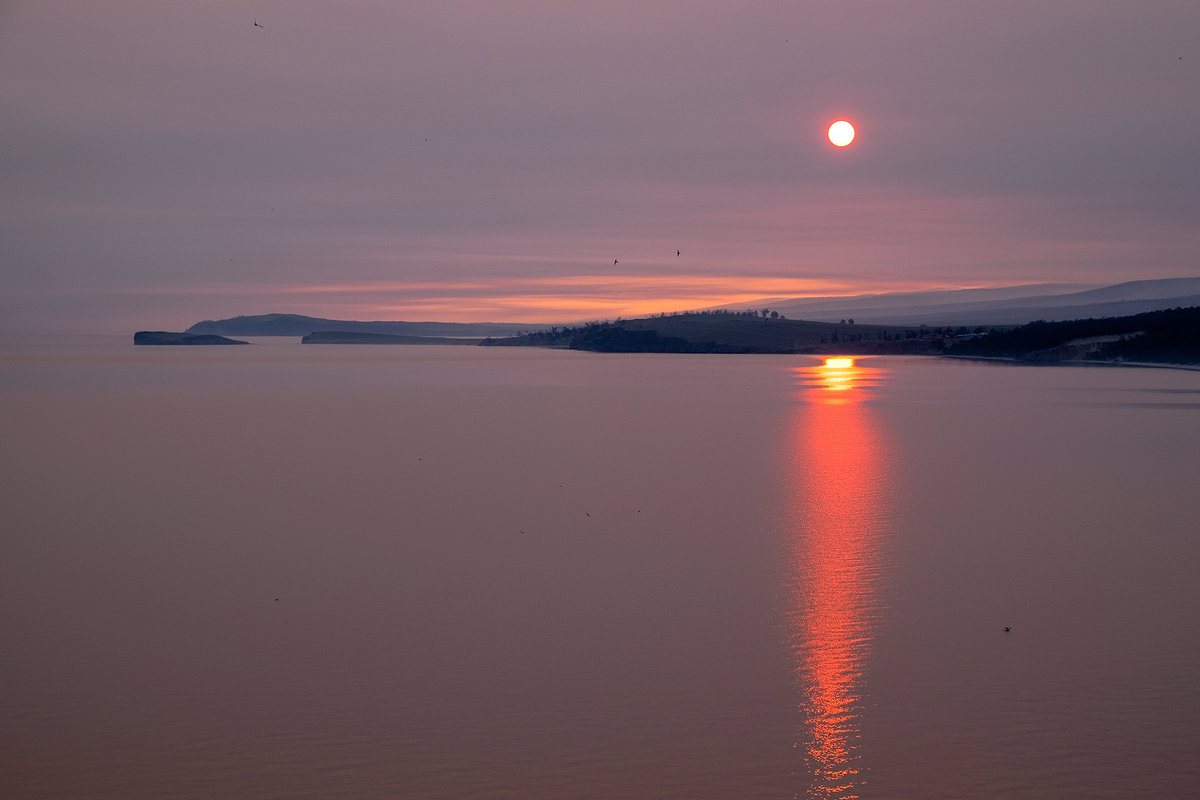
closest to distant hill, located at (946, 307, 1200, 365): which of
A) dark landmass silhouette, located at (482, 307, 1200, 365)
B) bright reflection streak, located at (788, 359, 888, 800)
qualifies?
dark landmass silhouette, located at (482, 307, 1200, 365)

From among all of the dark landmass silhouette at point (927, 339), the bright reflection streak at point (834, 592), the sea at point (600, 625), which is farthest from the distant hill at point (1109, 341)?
the sea at point (600, 625)

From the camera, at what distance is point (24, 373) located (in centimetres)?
6962

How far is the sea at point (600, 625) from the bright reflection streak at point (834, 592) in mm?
43

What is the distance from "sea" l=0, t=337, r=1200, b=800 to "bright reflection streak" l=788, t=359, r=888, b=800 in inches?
1.7

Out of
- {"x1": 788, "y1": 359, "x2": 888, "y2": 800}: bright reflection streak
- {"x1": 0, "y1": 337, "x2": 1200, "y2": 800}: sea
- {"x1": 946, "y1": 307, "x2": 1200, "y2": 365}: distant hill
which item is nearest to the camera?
{"x1": 0, "y1": 337, "x2": 1200, "y2": 800}: sea

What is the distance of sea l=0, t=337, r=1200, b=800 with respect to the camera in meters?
7.45

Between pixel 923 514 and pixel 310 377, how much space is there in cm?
5178

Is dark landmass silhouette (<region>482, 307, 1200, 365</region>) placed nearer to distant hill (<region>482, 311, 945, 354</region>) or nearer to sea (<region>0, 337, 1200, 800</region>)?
distant hill (<region>482, 311, 945, 354</region>)

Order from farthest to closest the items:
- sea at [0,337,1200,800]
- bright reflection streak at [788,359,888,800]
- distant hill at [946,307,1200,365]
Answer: distant hill at [946,307,1200,365], bright reflection streak at [788,359,888,800], sea at [0,337,1200,800]

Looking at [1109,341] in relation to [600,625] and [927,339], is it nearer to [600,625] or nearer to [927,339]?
[927,339]

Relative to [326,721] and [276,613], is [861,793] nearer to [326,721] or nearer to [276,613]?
[326,721]

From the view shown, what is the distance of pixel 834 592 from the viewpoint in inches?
469

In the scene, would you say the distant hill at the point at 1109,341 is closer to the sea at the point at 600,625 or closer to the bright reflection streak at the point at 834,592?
the bright reflection streak at the point at 834,592

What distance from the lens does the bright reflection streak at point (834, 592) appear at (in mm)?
7730
